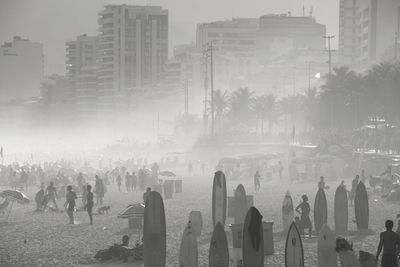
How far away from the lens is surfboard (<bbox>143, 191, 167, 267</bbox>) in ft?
68.4

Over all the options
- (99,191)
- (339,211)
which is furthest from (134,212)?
(99,191)

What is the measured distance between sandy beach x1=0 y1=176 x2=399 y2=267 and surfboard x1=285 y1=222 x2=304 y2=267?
85.8 inches

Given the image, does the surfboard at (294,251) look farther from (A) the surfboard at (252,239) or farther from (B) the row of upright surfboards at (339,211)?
(B) the row of upright surfboards at (339,211)

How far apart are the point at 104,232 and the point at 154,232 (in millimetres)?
8225

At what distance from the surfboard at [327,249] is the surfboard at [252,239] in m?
1.79

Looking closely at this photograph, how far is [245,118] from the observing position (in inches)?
4387

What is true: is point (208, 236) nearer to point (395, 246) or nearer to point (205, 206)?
point (395, 246)

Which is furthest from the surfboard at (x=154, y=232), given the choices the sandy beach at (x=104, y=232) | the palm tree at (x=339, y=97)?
the palm tree at (x=339, y=97)

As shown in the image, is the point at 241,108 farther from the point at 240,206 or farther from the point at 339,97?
the point at 240,206

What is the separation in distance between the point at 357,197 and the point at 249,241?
825cm

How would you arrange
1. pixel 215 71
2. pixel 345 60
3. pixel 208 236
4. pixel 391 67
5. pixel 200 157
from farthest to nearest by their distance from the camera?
pixel 215 71, pixel 345 60, pixel 200 157, pixel 391 67, pixel 208 236

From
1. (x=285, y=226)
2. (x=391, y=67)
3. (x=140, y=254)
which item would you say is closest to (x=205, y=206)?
(x=285, y=226)

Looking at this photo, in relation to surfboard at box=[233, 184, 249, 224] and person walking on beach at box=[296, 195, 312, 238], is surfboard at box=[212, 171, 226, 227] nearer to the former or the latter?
surfboard at box=[233, 184, 249, 224]

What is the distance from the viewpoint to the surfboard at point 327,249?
67.2ft
